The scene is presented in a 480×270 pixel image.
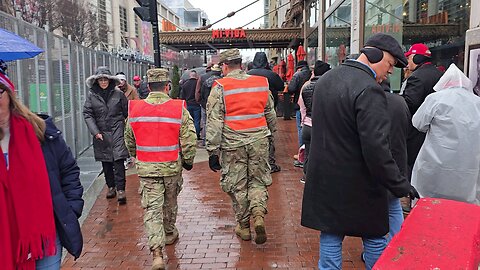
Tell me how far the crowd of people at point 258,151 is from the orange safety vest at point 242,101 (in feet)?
0.04

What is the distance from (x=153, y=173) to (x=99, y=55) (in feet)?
26.0

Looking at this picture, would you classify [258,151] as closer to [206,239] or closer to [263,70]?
[206,239]

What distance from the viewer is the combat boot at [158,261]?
3.88 m

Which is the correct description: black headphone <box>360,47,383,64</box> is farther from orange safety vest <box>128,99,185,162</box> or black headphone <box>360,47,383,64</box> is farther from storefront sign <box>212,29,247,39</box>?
storefront sign <box>212,29,247,39</box>

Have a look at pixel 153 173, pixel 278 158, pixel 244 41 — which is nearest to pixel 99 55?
pixel 278 158

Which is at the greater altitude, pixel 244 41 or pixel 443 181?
pixel 244 41

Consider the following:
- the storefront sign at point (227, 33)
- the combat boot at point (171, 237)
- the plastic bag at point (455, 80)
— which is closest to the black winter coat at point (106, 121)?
the combat boot at point (171, 237)

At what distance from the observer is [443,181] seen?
397cm

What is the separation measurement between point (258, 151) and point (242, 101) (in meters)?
0.54

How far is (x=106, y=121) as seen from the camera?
20.0 ft

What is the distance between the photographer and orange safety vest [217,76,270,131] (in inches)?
176

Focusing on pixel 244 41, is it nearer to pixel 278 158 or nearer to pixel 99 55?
pixel 99 55

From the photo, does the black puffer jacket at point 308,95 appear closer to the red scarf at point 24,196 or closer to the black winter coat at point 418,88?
the black winter coat at point 418,88

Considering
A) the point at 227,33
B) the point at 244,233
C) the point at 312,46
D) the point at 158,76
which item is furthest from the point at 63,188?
the point at 227,33
